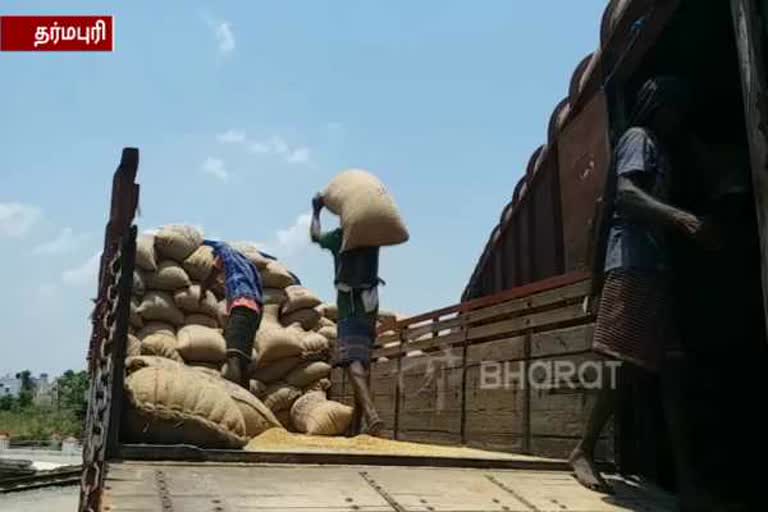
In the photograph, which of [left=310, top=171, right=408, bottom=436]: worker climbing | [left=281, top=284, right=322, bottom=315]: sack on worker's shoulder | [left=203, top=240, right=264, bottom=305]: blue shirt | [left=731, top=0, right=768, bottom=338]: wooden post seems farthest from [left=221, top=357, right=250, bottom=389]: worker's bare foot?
[left=731, top=0, right=768, bottom=338]: wooden post

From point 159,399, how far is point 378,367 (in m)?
3.13

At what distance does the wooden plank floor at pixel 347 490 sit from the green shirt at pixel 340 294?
2140mm

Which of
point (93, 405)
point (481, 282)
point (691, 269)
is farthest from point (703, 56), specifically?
point (481, 282)

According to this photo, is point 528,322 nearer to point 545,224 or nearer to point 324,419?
point 545,224

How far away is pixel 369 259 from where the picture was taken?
4.82 meters

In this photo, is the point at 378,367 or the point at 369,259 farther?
the point at 378,367

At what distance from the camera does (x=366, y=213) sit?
15.1 ft

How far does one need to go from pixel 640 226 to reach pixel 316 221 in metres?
2.66

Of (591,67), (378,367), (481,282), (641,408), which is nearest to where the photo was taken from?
(641,408)

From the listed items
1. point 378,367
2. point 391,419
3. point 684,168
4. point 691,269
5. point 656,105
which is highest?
point 656,105

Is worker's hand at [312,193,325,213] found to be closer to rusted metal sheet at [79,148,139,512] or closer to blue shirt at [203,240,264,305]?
blue shirt at [203,240,264,305]

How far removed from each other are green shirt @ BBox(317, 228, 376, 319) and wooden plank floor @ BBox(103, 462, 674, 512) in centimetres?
214

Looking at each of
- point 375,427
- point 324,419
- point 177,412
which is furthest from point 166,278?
point 177,412

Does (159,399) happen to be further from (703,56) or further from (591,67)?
(591,67)
